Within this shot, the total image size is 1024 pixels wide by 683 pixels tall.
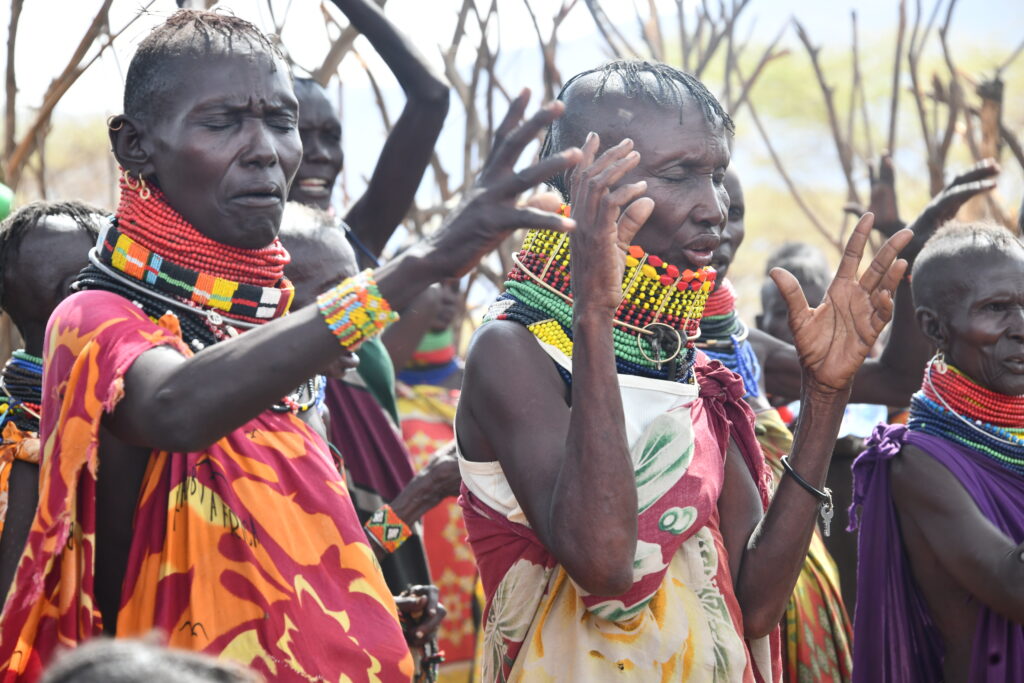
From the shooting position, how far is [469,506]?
107 inches

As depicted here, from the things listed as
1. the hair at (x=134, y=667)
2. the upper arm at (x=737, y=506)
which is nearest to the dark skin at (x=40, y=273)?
the upper arm at (x=737, y=506)

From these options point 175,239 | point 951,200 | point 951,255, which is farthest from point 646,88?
point 951,200

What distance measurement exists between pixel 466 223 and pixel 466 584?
4596mm

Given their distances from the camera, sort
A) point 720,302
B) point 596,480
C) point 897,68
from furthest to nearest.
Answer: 1. point 897,68
2. point 720,302
3. point 596,480

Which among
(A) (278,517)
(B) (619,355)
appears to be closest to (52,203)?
(A) (278,517)

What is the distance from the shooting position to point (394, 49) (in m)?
3.77

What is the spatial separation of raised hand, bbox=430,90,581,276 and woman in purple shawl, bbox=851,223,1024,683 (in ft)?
Answer: 6.47

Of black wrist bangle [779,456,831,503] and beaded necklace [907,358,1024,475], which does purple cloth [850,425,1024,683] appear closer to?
beaded necklace [907,358,1024,475]

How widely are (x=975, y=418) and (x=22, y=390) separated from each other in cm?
272

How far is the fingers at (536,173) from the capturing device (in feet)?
6.83

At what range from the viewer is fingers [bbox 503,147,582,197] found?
2.08 metres

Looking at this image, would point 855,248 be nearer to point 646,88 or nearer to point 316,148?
point 646,88

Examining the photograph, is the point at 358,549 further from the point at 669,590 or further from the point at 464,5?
the point at 464,5

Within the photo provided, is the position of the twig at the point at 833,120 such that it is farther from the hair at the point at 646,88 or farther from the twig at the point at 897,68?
the hair at the point at 646,88
